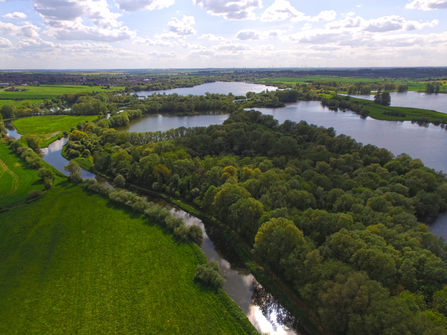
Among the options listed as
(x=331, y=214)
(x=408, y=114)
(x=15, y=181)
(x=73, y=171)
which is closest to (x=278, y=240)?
(x=331, y=214)

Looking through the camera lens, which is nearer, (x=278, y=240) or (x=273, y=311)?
(x=273, y=311)

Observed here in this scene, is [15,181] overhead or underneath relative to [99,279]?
overhead

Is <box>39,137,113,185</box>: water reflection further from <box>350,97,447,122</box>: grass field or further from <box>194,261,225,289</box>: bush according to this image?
<box>350,97,447,122</box>: grass field

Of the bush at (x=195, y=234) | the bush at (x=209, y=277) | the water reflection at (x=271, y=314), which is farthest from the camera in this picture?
the bush at (x=195, y=234)

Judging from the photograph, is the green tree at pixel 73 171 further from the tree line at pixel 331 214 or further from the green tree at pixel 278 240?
the green tree at pixel 278 240

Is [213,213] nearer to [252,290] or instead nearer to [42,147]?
[252,290]

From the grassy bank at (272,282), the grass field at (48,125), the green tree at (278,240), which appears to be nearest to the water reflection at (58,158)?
the grass field at (48,125)

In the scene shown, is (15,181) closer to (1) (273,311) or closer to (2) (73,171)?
(2) (73,171)
